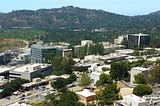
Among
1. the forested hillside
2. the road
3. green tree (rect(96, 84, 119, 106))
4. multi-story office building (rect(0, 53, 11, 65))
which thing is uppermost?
the forested hillside

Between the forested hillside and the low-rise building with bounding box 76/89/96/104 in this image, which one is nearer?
the low-rise building with bounding box 76/89/96/104

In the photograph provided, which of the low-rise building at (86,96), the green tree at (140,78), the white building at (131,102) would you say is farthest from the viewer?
Result: the green tree at (140,78)

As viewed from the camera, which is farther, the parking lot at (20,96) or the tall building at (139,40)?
the tall building at (139,40)

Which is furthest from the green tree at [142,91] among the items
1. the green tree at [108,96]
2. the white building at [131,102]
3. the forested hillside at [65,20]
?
the forested hillside at [65,20]

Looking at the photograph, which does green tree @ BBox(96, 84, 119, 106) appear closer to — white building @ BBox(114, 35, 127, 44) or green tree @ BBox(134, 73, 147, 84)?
green tree @ BBox(134, 73, 147, 84)

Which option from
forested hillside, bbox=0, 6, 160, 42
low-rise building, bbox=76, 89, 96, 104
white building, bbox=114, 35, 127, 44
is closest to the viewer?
low-rise building, bbox=76, 89, 96, 104

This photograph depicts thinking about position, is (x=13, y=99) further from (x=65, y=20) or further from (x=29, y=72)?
(x=65, y=20)

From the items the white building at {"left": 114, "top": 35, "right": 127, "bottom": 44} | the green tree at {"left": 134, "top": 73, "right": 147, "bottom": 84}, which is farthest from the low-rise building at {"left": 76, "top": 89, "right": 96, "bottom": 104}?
the white building at {"left": 114, "top": 35, "right": 127, "bottom": 44}

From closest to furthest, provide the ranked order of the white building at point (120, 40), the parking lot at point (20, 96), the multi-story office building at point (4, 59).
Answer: the parking lot at point (20, 96) < the multi-story office building at point (4, 59) < the white building at point (120, 40)

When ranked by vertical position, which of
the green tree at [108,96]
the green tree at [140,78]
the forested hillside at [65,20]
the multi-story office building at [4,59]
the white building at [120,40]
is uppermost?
the forested hillside at [65,20]

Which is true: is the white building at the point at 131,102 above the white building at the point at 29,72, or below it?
above

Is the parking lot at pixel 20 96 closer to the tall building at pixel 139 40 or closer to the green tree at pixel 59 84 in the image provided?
the green tree at pixel 59 84
